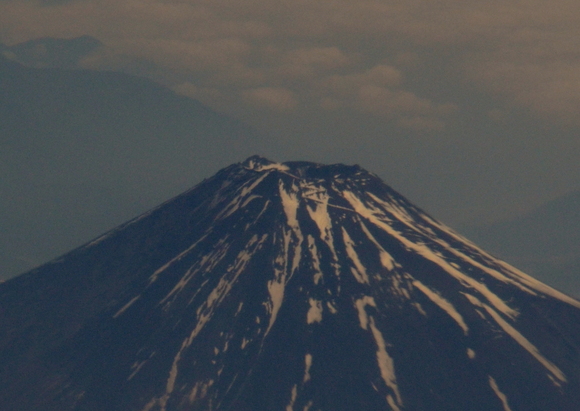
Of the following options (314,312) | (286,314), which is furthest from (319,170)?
(286,314)

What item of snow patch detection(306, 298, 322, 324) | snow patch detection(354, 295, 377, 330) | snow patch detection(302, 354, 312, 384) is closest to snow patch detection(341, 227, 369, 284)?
snow patch detection(354, 295, 377, 330)

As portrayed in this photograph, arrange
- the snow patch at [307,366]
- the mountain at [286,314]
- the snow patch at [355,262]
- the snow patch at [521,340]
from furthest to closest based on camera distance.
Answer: the snow patch at [355,262] → the snow patch at [521,340] → the snow patch at [307,366] → the mountain at [286,314]

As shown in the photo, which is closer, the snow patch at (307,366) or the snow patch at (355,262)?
the snow patch at (307,366)

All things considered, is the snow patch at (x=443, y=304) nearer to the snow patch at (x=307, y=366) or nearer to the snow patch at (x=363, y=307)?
the snow patch at (x=363, y=307)

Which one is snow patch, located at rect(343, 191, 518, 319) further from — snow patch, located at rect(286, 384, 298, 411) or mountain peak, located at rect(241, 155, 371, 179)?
snow patch, located at rect(286, 384, 298, 411)

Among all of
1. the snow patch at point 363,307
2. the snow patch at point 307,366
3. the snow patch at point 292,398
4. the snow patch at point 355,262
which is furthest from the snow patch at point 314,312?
the snow patch at point 292,398

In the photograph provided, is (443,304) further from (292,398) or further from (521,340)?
(292,398)

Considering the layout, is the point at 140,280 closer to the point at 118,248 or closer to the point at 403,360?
the point at 118,248

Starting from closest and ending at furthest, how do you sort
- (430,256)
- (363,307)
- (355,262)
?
(363,307)
(355,262)
(430,256)
